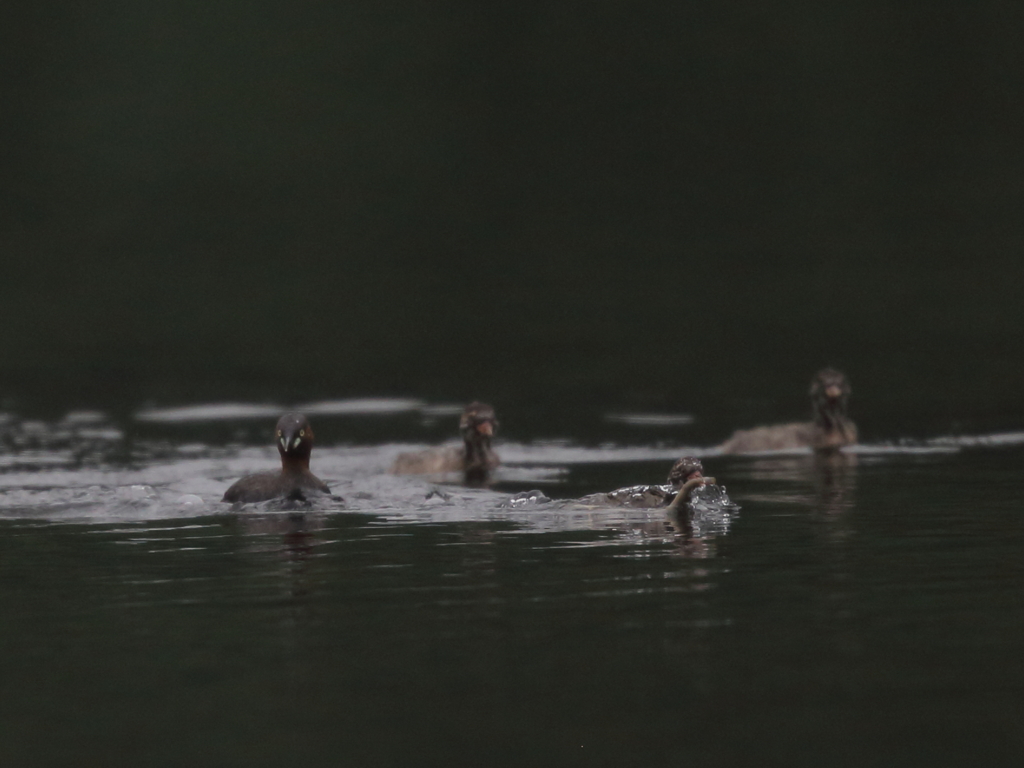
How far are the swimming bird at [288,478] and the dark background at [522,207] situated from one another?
8.66 meters

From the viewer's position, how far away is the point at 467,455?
80.8 ft

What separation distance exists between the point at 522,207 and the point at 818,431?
35.4 meters

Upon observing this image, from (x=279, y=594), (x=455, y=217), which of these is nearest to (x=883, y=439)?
(x=279, y=594)

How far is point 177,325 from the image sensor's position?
42.5m

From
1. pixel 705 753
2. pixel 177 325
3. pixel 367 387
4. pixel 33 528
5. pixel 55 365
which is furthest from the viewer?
pixel 177 325

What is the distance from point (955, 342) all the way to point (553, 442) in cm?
1131

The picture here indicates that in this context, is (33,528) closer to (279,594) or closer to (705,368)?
(279,594)

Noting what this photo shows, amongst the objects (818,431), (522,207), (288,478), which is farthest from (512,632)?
(522,207)

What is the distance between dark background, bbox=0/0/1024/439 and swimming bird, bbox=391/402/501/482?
3.11 m

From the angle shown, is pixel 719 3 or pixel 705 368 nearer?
pixel 705 368

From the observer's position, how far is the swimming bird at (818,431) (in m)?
25.3

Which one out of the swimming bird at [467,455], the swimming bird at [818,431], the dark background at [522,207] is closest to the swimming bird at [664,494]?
the swimming bird at [467,455]

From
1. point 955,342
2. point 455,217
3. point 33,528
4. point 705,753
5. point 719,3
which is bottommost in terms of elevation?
point 705,753

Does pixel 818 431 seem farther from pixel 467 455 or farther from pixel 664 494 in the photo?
pixel 664 494
